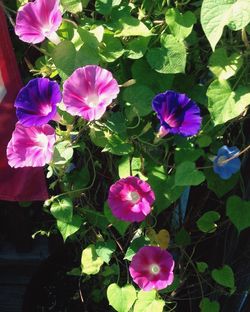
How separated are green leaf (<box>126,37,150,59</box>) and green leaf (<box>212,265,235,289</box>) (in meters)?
0.76

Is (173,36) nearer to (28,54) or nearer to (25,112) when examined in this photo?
(25,112)

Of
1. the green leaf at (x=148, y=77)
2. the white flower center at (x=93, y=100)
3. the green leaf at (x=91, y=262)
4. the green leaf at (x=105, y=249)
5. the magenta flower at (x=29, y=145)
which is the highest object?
the white flower center at (x=93, y=100)

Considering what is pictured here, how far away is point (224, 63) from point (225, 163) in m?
0.26

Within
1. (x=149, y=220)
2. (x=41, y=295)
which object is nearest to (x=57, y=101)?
(x=149, y=220)

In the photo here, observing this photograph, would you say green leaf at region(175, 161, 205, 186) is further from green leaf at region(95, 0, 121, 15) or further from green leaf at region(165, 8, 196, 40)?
green leaf at region(95, 0, 121, 15)

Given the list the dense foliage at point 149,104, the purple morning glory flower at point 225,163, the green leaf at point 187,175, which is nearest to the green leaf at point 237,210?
the dense foliage at point 149,104

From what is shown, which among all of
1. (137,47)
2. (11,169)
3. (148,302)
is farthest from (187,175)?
(11,169)

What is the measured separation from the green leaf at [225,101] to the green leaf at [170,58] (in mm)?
93

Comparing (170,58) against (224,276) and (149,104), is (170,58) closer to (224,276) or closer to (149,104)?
(149,104)

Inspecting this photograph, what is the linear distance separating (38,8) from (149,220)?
0.67 metres

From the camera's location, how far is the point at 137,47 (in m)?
1.33

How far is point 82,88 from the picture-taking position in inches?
49.2

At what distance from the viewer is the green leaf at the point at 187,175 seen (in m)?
1.31

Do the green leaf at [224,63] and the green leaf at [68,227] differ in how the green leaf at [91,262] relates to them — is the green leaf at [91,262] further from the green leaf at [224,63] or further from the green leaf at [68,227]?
the green leaf at [224,63]
